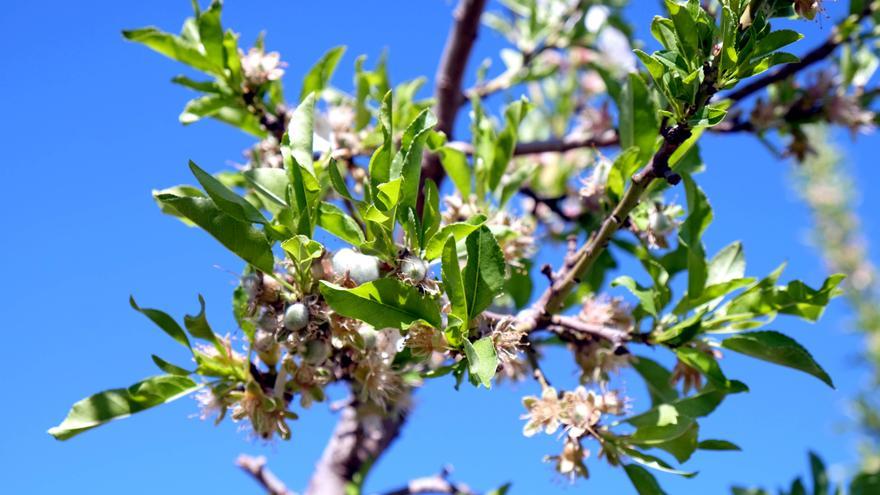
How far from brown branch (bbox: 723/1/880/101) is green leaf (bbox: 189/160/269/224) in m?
1.37

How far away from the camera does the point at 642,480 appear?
1.52m

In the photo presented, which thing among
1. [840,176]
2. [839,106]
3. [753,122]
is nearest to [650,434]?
[753,122]

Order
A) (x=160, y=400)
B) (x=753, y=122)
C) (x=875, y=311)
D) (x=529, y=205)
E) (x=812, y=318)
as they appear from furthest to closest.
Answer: (x=875, y=311) → (x=529, y=205) → (x=753, y=122) → (x=812, y=318) → (x=160, y=400)

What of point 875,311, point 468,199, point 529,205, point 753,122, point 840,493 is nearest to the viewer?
point 468,199

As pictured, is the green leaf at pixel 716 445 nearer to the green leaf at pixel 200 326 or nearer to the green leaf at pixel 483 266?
the green leaf at pixel 483 266

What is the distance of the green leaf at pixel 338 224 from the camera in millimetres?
1240

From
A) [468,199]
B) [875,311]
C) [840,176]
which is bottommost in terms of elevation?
[468,199]

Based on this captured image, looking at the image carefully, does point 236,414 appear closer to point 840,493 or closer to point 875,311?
point 840,493

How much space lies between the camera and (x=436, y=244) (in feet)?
4.17

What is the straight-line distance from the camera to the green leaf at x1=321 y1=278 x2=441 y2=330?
1.14m

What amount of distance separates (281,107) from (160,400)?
0.76m

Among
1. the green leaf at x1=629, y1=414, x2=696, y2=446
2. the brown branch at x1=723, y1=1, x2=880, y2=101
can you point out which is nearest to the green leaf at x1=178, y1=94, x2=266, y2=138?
the green leaf at x1=629, y1=414, x2=696, y2=446

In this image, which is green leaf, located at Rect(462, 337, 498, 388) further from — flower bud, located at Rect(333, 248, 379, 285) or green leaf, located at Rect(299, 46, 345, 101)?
green leaf, located at Rect(299, 46, 345, 101)

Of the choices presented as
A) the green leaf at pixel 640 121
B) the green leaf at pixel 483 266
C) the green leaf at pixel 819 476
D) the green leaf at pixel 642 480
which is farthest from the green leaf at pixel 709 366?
the green leaf at pixel 819 476
